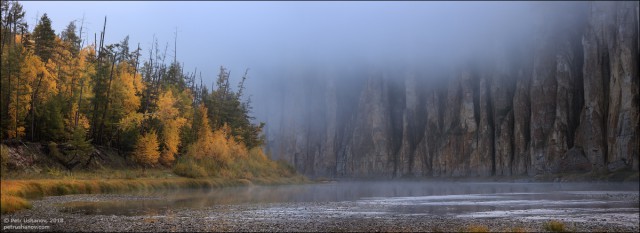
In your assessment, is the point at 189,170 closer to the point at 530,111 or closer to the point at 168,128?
the point at 168,128

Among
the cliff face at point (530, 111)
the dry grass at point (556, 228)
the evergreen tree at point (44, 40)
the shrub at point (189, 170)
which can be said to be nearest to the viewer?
the dry grass at point (556, 228)

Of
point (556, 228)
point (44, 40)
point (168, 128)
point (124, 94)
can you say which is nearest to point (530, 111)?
point (168, 128)

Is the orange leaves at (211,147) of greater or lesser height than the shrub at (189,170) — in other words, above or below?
above

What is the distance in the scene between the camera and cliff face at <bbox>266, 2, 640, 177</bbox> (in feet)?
361

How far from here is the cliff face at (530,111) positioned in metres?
110

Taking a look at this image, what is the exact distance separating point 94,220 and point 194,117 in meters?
62.9

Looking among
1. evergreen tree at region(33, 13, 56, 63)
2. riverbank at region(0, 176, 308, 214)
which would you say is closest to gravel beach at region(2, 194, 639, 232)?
riverbank at region(0, 176, 308, 214)

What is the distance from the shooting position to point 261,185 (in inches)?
3332

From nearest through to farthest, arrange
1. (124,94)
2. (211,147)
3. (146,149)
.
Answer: (146,149)
(124,94)
(211,147)

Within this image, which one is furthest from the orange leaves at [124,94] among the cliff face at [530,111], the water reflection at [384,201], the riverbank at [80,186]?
the cliff face at [530,111]

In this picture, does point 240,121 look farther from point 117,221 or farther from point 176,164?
point 117,221

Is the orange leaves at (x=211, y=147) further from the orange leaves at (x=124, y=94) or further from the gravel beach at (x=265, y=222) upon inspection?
the gravel beach at (x=265, y=222)

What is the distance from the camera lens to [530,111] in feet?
486

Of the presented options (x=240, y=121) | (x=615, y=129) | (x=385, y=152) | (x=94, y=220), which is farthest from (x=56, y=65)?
(x=385, y=152)
